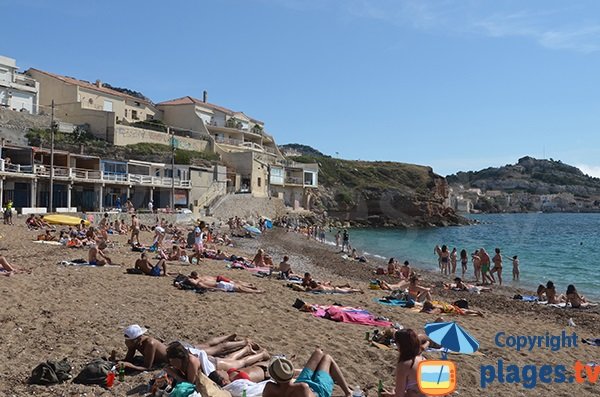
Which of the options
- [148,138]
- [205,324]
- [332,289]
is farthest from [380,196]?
[205,324]

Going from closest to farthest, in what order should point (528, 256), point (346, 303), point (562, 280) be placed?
1. point (346, 303)
2. point (562, 280)
3. point (528, 256)

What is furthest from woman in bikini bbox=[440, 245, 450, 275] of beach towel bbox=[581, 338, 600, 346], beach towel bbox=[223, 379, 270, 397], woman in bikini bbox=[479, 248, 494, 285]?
beach towel bbox=[223, 379, 270, 397]

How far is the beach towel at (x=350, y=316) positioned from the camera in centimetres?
931

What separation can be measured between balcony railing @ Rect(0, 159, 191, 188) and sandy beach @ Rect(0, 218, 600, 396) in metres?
16.8

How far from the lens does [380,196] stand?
7694 centimetres

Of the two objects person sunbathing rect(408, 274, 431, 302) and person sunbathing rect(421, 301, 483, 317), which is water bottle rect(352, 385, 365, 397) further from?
person sunbathing rect(408, 274, 431, 302)

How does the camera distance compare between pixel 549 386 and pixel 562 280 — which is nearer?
pixel 549 386

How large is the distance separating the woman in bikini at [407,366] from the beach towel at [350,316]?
4.47 meters

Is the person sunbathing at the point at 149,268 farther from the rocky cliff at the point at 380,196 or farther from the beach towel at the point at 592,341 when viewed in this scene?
the rocky cliff at the point at 380,196

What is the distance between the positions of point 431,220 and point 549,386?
71.8m

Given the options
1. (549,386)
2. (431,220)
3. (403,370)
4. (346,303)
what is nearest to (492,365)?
(549,386)

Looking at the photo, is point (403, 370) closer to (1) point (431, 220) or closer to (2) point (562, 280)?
(2) point (562, 280)

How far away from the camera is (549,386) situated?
22.2 ft

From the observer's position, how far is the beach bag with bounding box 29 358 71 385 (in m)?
5.27
